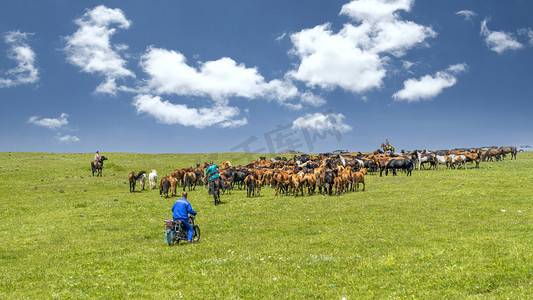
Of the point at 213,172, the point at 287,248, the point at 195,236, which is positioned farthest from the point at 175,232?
the point at 213,172

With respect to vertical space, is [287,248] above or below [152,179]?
below

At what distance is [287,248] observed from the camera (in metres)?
13.5

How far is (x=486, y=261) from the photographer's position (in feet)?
35.3

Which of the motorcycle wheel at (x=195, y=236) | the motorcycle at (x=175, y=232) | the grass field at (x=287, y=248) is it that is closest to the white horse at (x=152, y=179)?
the grass field at (x=287, y=248)

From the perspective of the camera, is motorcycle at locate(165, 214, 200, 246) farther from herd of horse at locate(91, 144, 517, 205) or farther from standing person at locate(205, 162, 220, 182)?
standing person at locate(205, 162, 220, 182)

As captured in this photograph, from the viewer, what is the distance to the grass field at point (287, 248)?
959cm

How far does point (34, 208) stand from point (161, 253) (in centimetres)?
1719

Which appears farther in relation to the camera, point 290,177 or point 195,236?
point 290,177

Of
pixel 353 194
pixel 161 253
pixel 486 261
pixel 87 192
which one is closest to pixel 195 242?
pixel 161 253

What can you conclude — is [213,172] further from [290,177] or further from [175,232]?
[175,232]

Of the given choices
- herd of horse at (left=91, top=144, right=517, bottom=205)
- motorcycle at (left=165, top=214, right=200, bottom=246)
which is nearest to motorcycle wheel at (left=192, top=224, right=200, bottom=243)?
motorcycle at (left=165, top=214, right=200, bottom=246)

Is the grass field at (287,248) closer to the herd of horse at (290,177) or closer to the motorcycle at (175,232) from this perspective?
the motorcycle at (175,232)

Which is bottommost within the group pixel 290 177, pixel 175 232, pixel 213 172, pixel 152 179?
pixel 175 232

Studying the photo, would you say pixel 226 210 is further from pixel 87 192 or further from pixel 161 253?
pixel 87 192
